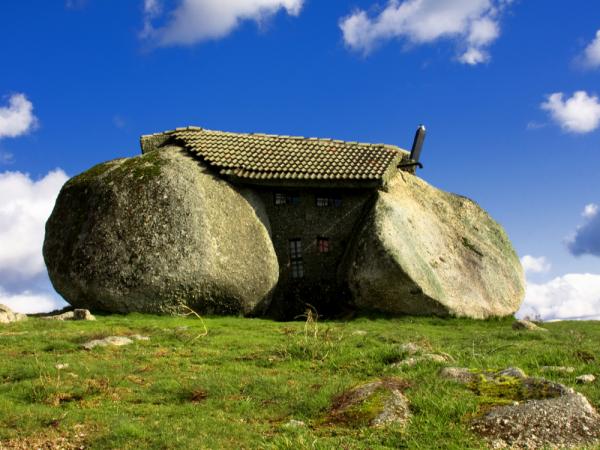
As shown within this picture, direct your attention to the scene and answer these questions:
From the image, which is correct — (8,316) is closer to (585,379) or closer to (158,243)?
(158,243)

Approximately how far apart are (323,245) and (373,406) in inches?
837

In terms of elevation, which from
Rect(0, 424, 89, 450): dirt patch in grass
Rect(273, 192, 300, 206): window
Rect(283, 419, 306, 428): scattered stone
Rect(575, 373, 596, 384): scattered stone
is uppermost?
Rect(273, 192, 300, 206): window

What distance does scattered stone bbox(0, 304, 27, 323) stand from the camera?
25092 mm

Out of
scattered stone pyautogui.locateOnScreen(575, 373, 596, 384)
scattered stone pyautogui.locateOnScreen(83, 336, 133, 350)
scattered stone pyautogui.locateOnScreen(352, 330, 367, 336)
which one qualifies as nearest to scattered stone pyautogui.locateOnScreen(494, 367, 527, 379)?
scattered stone pyautogui.locateOnScreen(575, 373, 596, 384)

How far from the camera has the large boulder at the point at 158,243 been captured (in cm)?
2756

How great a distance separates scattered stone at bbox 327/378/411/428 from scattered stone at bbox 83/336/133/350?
893 centimetres

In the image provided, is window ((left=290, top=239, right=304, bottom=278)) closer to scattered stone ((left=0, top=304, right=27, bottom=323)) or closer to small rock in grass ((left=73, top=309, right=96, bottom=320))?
small rock in grass ((left=73, top=309, right=96, bottom=320))

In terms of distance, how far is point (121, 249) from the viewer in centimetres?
2792

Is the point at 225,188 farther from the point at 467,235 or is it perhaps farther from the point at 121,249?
the point at 467,235

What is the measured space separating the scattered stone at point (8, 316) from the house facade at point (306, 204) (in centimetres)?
1027

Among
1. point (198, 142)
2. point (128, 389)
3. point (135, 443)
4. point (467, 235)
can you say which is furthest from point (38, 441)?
point (467, 235)

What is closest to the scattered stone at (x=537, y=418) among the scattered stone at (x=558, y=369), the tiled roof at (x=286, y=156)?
the scattered stone at (x=558, y=369)

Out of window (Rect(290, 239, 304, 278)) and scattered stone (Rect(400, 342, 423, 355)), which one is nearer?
scattered stone (Rect(400, 342, 423, 355))

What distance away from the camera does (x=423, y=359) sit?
14484 millimetres
